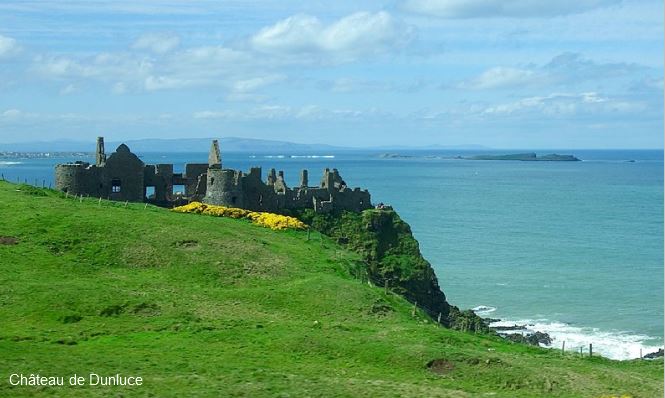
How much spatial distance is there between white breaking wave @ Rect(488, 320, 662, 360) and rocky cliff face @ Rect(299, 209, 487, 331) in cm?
817

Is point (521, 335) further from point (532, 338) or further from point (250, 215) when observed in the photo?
point (250, 215)

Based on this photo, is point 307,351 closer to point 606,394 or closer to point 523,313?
point 606,394

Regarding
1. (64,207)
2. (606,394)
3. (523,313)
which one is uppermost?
(64,207)

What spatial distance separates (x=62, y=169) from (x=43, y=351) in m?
38.5

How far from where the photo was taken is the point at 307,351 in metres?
35.1

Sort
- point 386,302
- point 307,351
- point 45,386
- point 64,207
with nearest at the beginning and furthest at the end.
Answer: point 45,386 < point 307,351 < point 386,302 < point 64,207

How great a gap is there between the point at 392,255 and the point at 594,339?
55.6 feet

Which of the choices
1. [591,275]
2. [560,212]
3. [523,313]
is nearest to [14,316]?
[523,313]

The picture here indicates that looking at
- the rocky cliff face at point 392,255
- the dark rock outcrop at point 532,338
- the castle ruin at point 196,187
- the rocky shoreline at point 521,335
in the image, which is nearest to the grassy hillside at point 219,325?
the rocky cliff face at point 392,255

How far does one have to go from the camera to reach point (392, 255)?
6781 cm

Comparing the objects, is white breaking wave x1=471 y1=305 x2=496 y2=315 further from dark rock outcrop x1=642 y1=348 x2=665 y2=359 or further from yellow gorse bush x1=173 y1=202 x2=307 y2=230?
yellow gorse bush x1=173 y1=202 x2=307 y2=230

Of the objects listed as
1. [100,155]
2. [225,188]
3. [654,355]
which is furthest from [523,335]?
[100,155]

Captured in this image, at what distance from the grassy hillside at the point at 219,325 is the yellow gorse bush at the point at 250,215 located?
258 inches

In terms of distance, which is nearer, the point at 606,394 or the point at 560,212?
the point at 606,394
